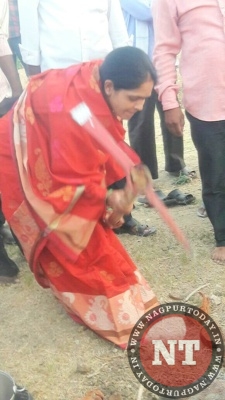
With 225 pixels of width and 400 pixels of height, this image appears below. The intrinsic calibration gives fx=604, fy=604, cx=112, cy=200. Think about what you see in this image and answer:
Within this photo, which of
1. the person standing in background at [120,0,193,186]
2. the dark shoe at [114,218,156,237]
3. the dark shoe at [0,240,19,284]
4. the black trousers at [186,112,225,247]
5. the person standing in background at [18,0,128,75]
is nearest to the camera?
the black trousers at [186,112,225,247]

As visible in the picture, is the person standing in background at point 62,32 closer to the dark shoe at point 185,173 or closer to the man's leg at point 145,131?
the man's leg at point 145,131

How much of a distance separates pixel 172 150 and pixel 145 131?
49 cm

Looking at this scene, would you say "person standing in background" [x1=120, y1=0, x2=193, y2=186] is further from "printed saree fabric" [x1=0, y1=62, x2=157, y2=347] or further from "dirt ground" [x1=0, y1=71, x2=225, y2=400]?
"printed saree fabric" [x1=0, y1=62, x2=157, y2=347]

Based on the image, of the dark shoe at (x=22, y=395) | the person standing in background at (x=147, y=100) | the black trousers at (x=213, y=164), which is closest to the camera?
the dark shoe at (x=22, y=395)

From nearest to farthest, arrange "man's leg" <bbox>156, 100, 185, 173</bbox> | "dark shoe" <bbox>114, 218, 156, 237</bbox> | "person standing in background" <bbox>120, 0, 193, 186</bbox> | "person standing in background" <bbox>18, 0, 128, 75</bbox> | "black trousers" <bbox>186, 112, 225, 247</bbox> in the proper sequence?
"black trousers" <bbox>186, 112, 225, 247</bbox>, "person standing in background" <bbox>18, 0, 128, 75</bbox>, "dark shoe" <bbox>114, 218, 156, 237</bbox>, "person standing in background" <bbox>120, 0, 193, 186</bbox>, "man's leg" <bbox>156, 100, 185, 173</bbox>

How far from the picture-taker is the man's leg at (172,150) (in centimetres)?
474

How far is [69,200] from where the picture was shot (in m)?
2.56

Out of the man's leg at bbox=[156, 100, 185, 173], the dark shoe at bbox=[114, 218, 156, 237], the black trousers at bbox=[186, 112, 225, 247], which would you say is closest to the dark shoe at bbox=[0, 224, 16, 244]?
the dark shoe at bbox=[114, 218, 156, 237]

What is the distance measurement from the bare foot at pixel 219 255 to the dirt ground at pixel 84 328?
0.04m

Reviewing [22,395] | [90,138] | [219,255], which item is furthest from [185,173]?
[22,395]

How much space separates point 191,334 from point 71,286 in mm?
608

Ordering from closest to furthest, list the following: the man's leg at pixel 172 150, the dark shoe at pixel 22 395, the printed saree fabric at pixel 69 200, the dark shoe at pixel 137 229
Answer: the dark shoe at pixel 22 395 → the printed saree fabric at pixel 69 200 → the dark shoe at pixel 137 229 → the man's leg at pixel 172 150

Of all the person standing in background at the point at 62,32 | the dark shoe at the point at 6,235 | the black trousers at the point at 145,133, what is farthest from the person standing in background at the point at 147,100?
the dark shoe at the point at 6,235

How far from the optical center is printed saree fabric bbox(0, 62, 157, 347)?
8.38 ft
